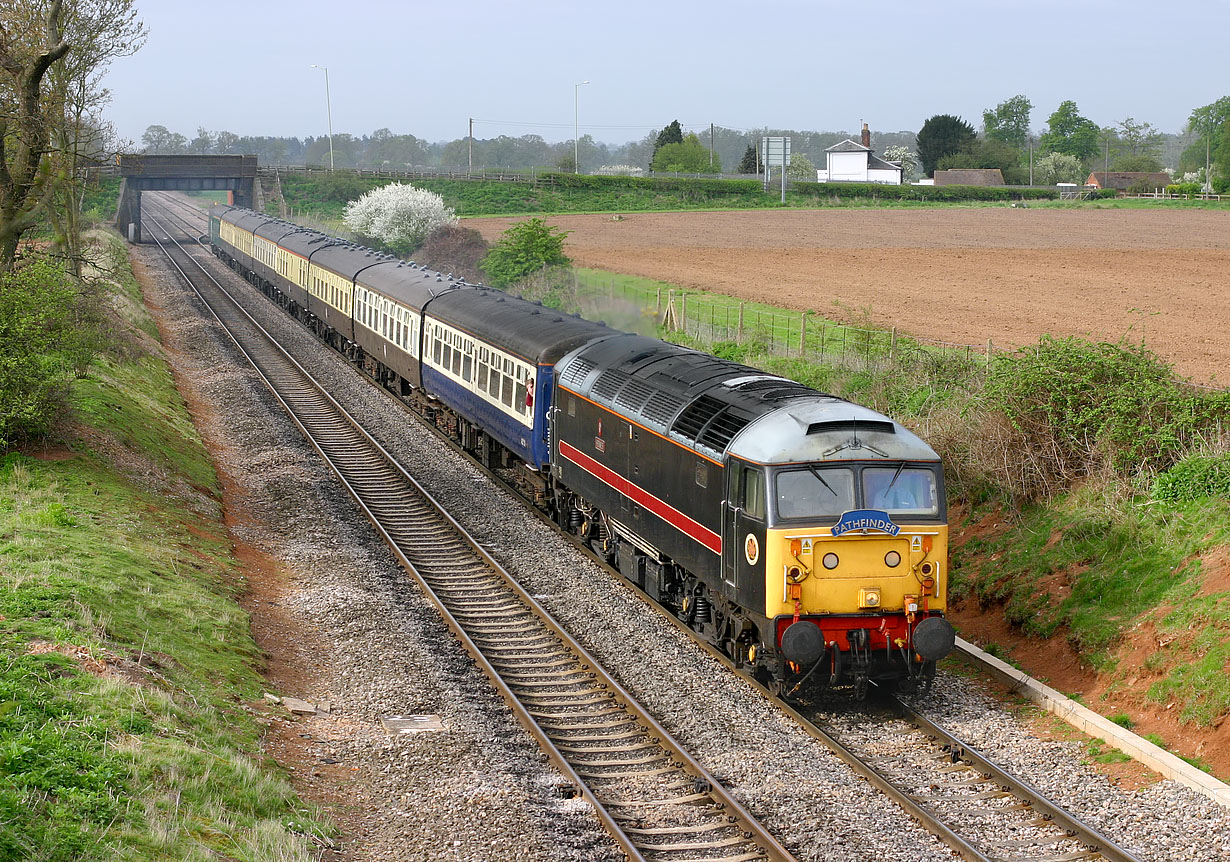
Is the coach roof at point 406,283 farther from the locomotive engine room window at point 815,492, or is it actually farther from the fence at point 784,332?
the locomotive engine room window at point 815,492

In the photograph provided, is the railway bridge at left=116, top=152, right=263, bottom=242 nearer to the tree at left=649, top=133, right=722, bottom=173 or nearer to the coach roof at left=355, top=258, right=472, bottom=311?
the coach roof at left=355, top=258, right=472, bottom=311

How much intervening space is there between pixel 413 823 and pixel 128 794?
2400 millimetres

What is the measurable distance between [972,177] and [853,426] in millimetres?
134022

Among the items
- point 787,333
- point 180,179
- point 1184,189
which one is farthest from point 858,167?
point 787,333

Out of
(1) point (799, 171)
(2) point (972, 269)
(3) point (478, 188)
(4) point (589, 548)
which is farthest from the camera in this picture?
(1) point (799, 171)

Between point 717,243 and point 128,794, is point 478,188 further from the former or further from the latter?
point 128,794

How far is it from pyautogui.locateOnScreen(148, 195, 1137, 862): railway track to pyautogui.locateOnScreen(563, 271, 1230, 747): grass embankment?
2.48 m

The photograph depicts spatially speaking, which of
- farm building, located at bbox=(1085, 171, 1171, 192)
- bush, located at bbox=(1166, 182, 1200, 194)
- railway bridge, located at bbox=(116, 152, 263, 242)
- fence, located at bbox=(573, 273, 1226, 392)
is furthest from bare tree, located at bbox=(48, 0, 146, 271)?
farm building, located at bbox=(1085, 171, 1171, 192)

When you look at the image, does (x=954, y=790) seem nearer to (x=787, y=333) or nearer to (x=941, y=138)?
(x=787, y=333)

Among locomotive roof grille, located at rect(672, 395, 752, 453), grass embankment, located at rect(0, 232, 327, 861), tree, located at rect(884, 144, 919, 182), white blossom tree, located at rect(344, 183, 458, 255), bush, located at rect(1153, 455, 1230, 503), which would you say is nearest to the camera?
grass embankment, located at rect(0, 232, 327, 861)

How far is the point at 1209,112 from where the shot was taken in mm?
162875

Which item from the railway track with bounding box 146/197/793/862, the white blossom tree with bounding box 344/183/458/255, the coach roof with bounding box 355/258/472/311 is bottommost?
the railway track with bounding box 146/197/793/862

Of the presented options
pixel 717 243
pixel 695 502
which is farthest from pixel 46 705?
pixel 717 243

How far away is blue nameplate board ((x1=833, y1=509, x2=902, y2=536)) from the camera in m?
11.7
